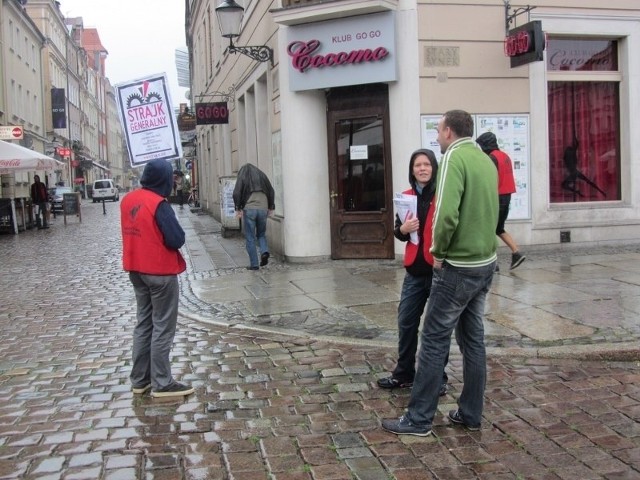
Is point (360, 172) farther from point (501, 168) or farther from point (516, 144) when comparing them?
point (501, 168)

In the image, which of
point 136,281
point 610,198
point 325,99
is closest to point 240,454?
point 136,281

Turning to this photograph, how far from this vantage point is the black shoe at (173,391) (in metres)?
4.76

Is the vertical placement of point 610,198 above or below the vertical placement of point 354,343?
above

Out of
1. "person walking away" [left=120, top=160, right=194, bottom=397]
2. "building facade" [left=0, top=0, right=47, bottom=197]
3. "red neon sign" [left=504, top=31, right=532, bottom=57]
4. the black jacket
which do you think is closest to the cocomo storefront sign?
the black jacket

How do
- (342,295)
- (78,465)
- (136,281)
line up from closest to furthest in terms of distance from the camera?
(78,465) → (136,281) → (342,295)

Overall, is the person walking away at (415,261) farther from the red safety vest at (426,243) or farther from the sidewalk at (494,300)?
the sidewalk at (494,300)

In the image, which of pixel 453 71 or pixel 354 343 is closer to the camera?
pixel 354 343

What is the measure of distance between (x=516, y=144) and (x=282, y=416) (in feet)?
25.3

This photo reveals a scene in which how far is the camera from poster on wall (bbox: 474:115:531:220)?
1067 centimetres

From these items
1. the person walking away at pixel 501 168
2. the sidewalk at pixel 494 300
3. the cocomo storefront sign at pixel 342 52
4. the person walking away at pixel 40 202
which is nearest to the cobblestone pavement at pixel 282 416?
the sidewalk at pixel 494 300

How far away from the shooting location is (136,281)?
4.88 meters

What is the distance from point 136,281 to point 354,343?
210cm

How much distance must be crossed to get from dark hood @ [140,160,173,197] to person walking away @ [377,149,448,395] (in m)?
1.64

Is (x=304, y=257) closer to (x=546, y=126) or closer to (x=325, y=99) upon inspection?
(x=325, y=99)
